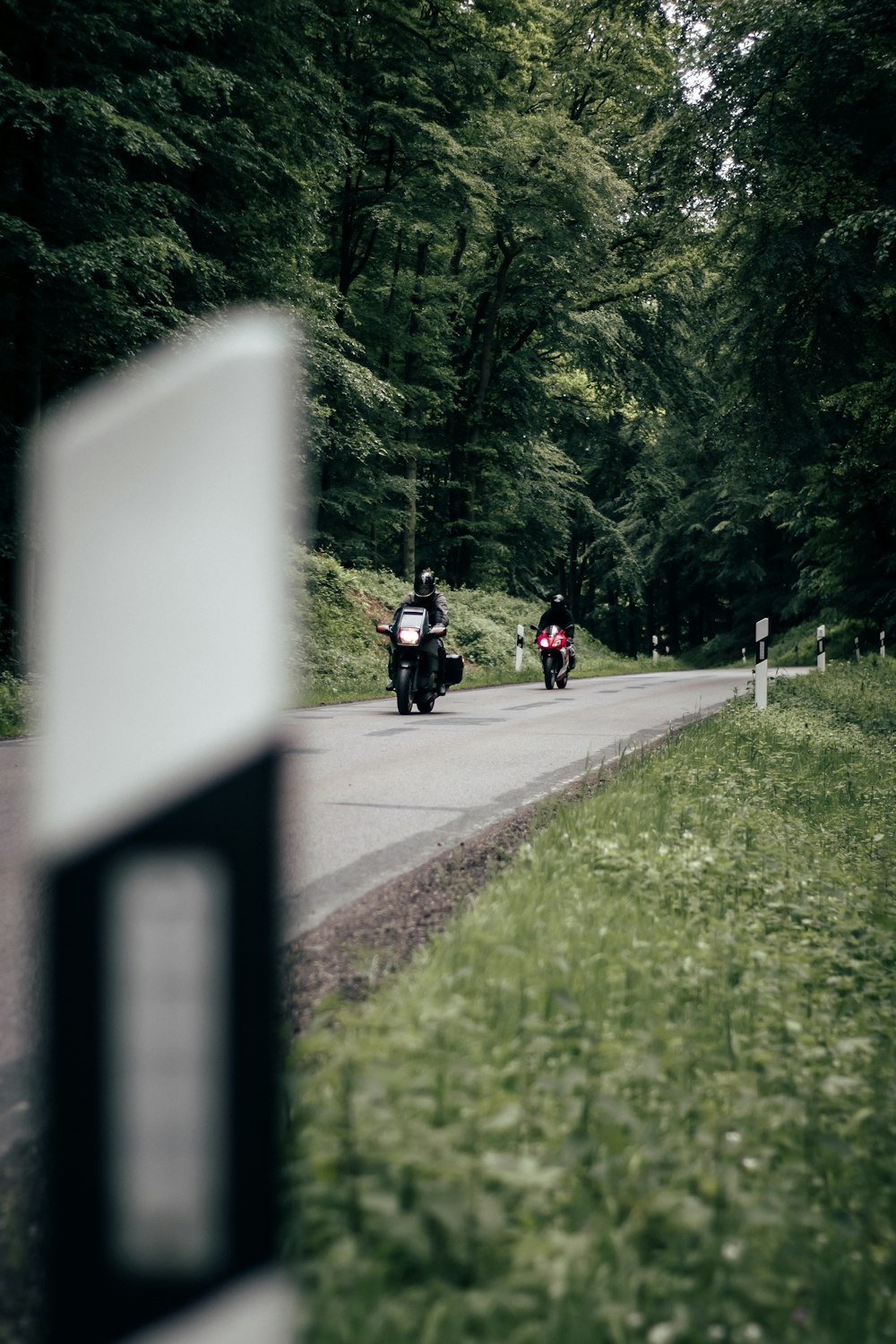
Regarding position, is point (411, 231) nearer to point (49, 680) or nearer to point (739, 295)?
point (739, 295)

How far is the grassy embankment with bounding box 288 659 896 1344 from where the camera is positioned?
1.85m

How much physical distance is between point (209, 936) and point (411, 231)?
82.2 feet

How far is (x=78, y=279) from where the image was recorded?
41.2ft

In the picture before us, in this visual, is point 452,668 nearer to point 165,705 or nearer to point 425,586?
point 425,586

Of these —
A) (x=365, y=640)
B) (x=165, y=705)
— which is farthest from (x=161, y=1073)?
(x=365, y=640)

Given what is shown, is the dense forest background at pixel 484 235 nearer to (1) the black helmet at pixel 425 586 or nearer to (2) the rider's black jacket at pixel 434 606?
(1) the black helmet at pixel 425 586

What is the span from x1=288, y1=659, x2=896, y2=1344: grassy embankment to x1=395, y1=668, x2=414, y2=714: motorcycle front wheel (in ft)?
28.5

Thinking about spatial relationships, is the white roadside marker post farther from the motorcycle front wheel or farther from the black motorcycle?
the motorcycle front wheel

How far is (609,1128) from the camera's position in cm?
240

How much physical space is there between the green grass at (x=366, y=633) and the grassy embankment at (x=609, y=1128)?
1180 centimetres

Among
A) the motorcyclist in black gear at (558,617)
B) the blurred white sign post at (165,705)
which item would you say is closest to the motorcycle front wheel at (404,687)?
the motorcyclist in black gear at (558,617)

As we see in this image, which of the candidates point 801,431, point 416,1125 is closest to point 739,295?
point 801,431

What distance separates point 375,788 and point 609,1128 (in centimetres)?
526

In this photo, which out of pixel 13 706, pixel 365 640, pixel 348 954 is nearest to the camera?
pixel 348 954
